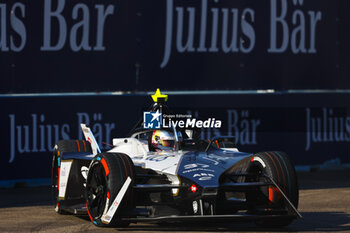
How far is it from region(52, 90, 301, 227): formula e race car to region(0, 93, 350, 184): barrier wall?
5045 millimetres

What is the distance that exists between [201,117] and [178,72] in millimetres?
1010

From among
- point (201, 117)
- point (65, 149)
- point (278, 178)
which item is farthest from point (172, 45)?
point (278, 178)

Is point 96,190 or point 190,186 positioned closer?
point 190,186

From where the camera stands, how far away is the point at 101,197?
29.9ft

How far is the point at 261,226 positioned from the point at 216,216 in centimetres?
115

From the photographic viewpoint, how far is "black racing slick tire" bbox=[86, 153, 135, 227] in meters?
8.59

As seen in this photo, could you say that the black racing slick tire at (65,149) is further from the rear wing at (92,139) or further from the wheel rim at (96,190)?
the wheel rim at (96,190)

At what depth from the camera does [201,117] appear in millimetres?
16156

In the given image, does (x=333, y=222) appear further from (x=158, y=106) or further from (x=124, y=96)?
(x=124, y=96)

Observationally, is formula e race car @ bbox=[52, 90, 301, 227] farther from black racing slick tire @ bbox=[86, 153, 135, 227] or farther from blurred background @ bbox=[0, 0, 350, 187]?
blurred background @ bbox=[0, 0, 350, 187]

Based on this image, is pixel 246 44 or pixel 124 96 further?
pixel 246 44

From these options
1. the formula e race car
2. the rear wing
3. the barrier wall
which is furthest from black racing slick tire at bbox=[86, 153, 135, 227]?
the barrier wall

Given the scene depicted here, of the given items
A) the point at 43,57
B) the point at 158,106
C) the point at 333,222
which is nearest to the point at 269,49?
the point at 43,57

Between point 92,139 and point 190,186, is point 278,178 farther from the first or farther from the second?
point 92,139
